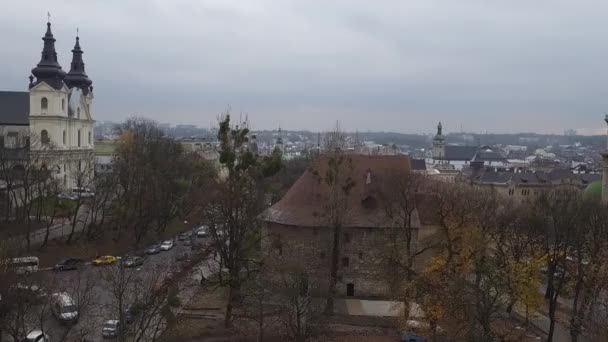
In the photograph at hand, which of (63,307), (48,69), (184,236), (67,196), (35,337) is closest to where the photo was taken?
(35,337)

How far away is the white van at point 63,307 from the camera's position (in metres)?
25.6

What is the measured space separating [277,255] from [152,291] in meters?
12.5

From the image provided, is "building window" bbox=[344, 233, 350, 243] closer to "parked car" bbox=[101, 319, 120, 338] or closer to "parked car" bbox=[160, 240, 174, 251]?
"parked car" bbox=[101, 319, 120, 338]

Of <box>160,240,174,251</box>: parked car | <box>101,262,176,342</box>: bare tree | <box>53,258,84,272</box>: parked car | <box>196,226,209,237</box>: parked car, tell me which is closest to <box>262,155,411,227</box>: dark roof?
<box>101,262,176,342</box>: bare tree

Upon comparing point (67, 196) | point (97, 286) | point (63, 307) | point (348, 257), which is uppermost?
point (67, 196)

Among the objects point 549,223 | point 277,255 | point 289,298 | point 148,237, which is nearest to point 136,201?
point 148,237

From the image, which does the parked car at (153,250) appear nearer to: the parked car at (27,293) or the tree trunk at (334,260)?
the tree trunk at (334,260)

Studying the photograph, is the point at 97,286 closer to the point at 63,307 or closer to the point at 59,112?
the point at 63,307

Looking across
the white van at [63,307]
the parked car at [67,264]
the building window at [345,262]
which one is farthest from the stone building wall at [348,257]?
the parked car at [67,264]

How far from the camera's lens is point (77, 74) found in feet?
237

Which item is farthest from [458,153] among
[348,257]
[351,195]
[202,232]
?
[348,257]

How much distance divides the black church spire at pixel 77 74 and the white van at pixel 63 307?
165 ft

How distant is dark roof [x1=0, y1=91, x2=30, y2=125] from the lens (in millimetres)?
67625

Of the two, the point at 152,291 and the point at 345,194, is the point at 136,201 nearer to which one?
the point at 345,194
